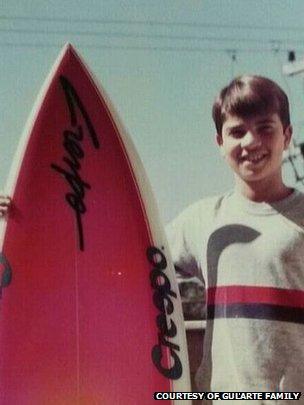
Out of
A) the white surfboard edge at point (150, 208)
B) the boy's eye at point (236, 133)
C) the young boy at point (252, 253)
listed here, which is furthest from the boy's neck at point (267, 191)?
the white surfboard edge at point (150, 208)

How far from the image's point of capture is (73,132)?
129 centimetres

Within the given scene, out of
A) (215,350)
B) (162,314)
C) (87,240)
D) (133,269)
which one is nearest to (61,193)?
(87,240)

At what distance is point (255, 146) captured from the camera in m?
1.04

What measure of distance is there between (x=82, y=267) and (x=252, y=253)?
43cm

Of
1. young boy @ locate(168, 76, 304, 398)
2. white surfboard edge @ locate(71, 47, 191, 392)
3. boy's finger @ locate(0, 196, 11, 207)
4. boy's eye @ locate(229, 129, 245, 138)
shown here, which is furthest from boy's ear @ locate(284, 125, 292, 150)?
boy's finger @ locate(0, 196, 11, 207)

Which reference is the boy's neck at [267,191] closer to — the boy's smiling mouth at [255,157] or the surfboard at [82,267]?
the boy's smiling mouth at [255,157]

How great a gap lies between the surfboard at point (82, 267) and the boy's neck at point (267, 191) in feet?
0.86

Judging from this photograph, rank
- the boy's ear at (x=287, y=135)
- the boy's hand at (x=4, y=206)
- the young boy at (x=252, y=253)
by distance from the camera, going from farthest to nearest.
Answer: the boy's hand at (x=4, y=206) < the boy's ear at (x=287, y=135) < the young boy at (x=252, y=253)

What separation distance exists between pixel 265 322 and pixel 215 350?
12cm

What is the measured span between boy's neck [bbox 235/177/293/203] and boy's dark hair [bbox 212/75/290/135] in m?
0.14
